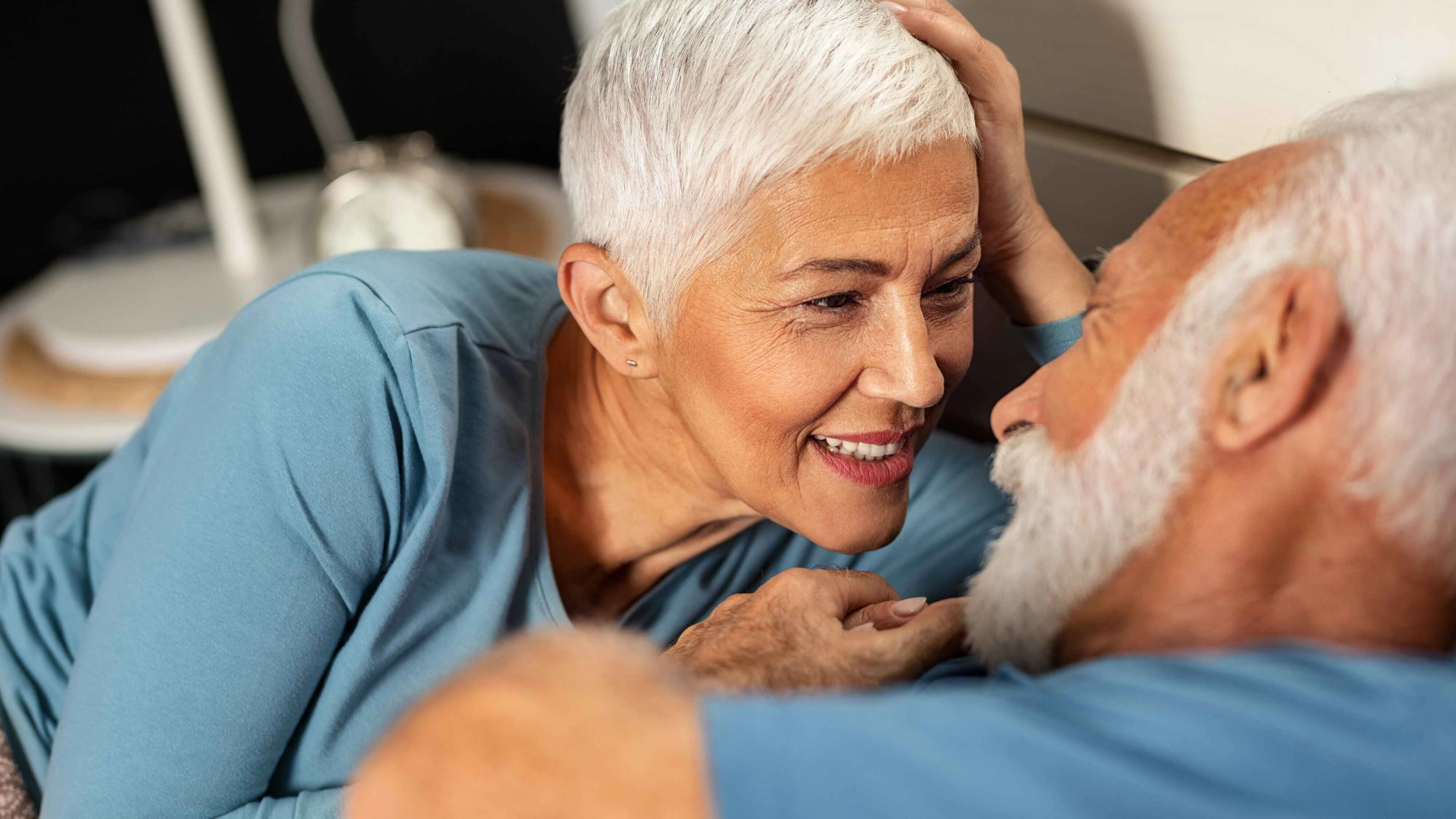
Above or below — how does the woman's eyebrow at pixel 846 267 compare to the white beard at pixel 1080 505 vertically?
above

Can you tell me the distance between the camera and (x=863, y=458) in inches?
33.8

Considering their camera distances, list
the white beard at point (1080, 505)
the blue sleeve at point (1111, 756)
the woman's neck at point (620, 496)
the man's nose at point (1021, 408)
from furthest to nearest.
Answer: the woman's neck at point (620, 496) < the man's nose at point (1021, 408) < the white beard at point (1080, 505) < the blue sleeve at point (1111, 756)

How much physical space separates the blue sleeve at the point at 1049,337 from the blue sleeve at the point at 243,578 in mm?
510

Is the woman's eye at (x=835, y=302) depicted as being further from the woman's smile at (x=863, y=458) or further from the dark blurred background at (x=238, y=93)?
the dark blurred background at (x=238, y=93)

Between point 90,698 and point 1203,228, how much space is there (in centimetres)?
79

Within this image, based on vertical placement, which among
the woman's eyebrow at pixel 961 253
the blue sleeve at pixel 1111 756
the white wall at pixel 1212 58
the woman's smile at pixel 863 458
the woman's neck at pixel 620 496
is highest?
the white wall at pixel 1212 58

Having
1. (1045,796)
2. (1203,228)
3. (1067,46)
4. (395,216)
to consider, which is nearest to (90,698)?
(1045,796)

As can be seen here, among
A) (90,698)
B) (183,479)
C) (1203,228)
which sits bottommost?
(90,698)

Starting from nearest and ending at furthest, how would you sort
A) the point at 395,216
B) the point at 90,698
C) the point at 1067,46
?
the point at 90,698 < the point at 1067,46 < the point at 395,216

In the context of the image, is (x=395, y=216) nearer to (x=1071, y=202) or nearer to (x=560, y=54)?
(x=560, y=54)

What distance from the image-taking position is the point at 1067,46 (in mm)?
1002

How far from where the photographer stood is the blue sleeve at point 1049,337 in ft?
3.03

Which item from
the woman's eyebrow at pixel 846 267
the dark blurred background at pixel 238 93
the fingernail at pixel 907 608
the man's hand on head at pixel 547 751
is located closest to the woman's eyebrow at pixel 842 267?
the woman's eyebrow at pixel 846 267

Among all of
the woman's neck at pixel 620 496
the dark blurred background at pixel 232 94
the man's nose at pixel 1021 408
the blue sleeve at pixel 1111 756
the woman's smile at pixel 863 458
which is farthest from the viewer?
the dark blurred background at pixel 232 94
